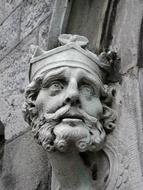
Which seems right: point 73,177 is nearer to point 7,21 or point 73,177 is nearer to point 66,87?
point 66,87

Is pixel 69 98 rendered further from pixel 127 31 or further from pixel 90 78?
pixel 127 31

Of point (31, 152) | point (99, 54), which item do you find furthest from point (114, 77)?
point (31, 152)

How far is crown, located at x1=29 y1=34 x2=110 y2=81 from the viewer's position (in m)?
2.00

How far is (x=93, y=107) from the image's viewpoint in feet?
6.31

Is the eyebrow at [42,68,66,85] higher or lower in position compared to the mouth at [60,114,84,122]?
higher

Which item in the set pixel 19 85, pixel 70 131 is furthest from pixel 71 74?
pixel 19 85

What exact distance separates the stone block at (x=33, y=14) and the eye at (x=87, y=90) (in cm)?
78

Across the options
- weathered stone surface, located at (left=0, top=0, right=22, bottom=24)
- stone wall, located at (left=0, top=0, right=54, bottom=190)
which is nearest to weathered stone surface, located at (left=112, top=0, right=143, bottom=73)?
stone wall, located at (left=0, top=0, right=54, bottom=190)

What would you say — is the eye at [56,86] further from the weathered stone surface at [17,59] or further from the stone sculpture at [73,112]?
the weathered stone surface at [17,59]

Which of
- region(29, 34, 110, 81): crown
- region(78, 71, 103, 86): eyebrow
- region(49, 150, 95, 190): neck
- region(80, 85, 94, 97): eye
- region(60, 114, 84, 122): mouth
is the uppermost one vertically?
region(29, 34, 110, 81): crown

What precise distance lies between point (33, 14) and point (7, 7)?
0.99 feet

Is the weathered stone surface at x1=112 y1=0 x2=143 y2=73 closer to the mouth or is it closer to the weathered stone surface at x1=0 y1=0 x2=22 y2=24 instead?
the mouth

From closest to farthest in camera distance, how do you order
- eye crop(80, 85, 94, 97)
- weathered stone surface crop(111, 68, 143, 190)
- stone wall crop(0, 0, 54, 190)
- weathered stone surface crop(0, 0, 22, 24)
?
weathered stone surface crop(111, 68, 143, 190)
eye crop(80, 85, 94, 97)
stone wall crop(0, 0, 54, 190)
weathered stone surface crop(0, 0, 22, 24)

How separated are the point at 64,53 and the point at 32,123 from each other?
0.27m
